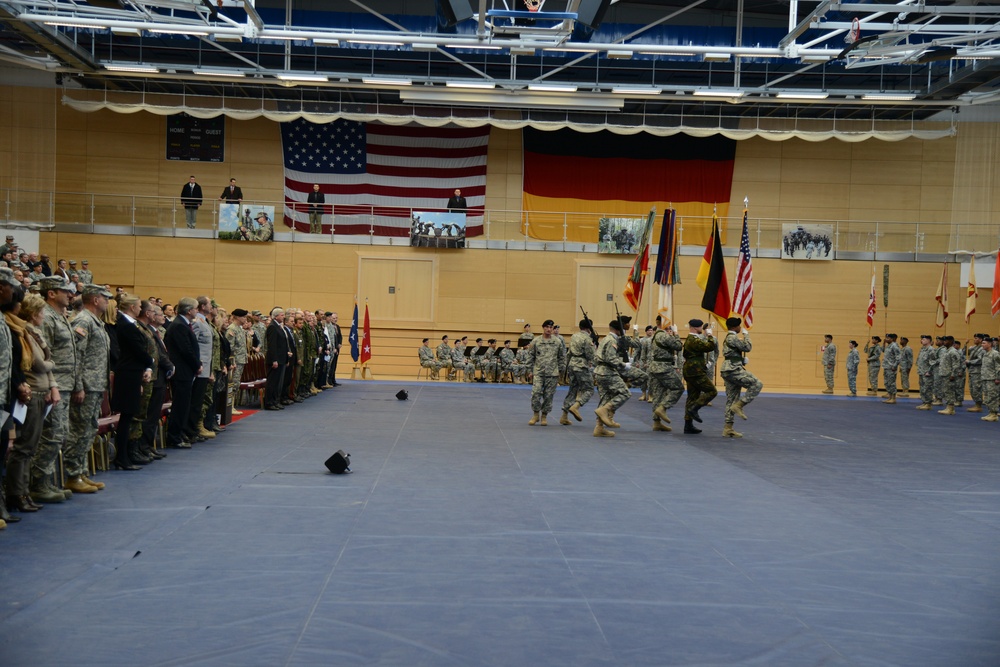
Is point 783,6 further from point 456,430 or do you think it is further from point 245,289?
point 456,430

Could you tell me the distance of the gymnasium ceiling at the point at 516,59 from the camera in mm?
22062

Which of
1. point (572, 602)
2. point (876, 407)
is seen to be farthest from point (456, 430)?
point (876, 407)

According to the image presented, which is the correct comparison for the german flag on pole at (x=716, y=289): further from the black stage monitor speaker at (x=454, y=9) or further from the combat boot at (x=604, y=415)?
the black stage monitor speaker at (x=454, y=9)

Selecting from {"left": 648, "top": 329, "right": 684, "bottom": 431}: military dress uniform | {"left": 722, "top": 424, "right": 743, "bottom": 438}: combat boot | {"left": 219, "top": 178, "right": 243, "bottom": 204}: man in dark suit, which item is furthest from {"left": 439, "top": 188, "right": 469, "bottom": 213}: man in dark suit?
{"left": 722, "top": 424, "right": 743, "bottom": 438}: combat boot

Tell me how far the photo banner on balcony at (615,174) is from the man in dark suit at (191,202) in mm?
11054

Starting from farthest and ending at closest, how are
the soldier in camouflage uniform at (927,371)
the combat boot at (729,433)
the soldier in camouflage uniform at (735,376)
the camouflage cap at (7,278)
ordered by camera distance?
1. the soldier in camouflage uniform at (927,371)
2. the soldier in camouflage uniform at (735,376)
3. the combat boot at (729,433)
4. the camouflage cap at (7,278)

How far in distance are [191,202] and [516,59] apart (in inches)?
454

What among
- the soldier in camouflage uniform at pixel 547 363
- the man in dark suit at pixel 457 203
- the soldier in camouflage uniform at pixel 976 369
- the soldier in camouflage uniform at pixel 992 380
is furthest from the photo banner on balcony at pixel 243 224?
the soldier in camouflage uniform at pixel 992 380

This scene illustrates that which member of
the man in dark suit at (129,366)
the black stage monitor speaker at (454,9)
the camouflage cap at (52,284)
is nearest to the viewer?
the camouflage cap at (52,284)

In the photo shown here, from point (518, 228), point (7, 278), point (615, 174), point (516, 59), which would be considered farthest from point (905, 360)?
point (7, 278)

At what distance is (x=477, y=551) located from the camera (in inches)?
251

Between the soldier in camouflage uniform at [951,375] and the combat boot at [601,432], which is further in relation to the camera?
the soldier in camouflage uniform at [951,375]

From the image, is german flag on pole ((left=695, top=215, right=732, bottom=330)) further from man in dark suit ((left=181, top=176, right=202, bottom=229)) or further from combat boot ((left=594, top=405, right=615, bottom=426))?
man in dark suit ((left=181, top=176, right=202, bottom=229))

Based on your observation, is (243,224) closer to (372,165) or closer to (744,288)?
(372,165)
